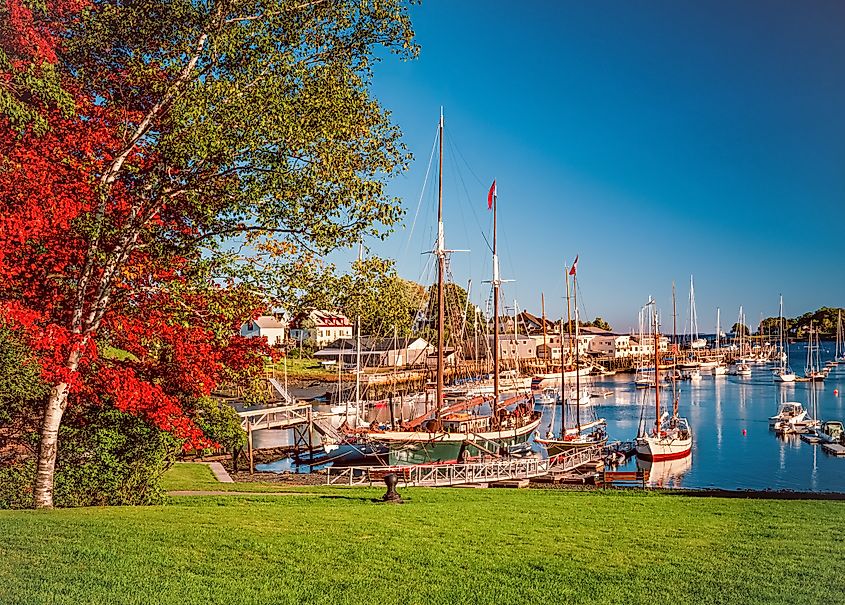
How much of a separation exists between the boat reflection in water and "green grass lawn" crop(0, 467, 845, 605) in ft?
71.2

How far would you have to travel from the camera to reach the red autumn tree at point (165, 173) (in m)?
13.6

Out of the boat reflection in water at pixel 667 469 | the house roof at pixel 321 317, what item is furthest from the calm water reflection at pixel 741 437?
the house roof at pixel 321 317

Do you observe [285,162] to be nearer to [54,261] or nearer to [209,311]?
[209,311]

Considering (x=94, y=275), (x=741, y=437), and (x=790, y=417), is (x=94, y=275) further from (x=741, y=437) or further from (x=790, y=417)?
(x=790, y=417)

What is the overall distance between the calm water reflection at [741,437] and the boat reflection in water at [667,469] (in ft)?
0.19

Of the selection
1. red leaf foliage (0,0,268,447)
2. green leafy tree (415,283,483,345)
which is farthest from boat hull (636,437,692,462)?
red leaf foliage (0,0,268,447)

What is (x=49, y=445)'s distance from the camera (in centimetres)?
1463

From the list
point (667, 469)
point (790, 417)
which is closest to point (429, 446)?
point (667, 469)

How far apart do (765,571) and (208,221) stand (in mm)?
11874

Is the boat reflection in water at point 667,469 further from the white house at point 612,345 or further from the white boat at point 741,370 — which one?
the white house at point 612,345

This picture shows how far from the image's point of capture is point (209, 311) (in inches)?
590

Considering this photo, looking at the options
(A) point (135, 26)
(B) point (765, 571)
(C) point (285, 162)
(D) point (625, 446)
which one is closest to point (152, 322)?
(C) point (285, 162)

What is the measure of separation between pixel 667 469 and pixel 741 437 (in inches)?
690

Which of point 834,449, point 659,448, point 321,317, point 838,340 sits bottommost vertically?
point 834,449
